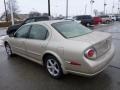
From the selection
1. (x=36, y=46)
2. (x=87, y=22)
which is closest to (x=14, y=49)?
(x=36, y=46)

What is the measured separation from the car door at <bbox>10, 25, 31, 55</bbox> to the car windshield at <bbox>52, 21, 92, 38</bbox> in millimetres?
1230

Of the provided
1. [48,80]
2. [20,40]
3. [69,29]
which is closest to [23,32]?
[20,40]

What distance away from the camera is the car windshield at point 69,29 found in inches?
158

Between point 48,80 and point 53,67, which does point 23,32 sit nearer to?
point 53,67

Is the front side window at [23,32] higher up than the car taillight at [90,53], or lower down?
higher up

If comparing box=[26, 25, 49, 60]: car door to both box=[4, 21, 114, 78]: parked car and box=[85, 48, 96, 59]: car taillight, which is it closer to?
box=[4, 21, 114, 78]: parked car

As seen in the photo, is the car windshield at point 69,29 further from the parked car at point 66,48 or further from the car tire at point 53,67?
the car tire at point 53,67

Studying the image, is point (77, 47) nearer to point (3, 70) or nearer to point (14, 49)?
point (3, 70)

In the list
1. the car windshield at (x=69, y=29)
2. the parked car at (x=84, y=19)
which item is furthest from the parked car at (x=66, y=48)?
the parked car at (x=84, y=19)

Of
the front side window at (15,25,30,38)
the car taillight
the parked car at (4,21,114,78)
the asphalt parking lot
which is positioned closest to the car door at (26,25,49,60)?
the parked car at (4,21,114,78)

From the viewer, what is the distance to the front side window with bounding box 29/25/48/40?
4.29 metres

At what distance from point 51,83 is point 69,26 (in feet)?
5.63

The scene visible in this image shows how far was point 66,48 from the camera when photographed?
11.6ft

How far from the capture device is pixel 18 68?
503cm
